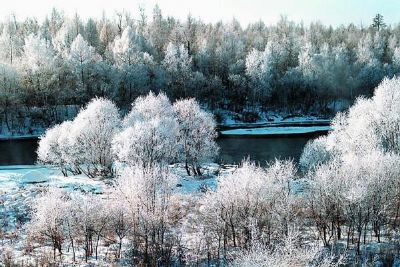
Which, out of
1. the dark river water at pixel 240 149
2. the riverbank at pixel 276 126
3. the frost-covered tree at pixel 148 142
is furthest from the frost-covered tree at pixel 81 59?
the frost-covered tree at pixel 148 142

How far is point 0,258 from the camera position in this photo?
118 ft

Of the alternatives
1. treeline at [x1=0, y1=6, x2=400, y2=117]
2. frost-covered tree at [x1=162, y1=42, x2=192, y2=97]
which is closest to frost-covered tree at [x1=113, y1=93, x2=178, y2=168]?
treeline at [x1=0, y1=6, x2=400, y2=117]

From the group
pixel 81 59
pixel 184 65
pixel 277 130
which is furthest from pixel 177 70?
pixel 277 130

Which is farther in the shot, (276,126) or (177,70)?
(177,70)

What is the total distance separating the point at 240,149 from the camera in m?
78.6

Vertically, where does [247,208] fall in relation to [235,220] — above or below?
above

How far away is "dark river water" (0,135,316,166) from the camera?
233ft

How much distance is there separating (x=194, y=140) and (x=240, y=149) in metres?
19.2

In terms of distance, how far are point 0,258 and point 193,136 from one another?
30330mm

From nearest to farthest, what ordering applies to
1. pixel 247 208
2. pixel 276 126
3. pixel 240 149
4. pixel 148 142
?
pixel 247 208
pixel 148 142
pixel 240 149
pixel 276 126

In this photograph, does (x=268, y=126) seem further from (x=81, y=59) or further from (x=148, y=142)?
(x=148, y=142)

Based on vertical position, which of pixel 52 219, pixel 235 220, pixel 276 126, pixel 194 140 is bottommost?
pixel 235 220

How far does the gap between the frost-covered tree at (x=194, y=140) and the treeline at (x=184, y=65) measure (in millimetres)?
40682

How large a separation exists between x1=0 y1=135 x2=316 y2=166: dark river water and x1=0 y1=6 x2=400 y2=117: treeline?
15.7 m
